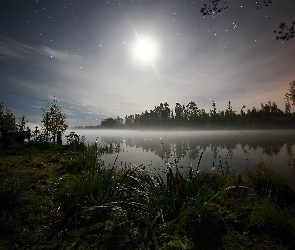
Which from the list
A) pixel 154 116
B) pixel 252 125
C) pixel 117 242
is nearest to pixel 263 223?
pixel 117 242

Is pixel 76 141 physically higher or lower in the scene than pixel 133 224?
higher

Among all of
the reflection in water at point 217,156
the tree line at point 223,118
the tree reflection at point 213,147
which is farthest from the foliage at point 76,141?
the tree line at point 223,118

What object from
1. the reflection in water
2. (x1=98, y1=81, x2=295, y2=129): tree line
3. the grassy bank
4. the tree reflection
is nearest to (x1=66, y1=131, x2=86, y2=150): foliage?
the reflection in water

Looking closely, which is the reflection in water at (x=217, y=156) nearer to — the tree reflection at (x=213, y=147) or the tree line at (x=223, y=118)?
the tree reflection at (x=213, y=147)

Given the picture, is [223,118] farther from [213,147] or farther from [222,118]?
[213,147]

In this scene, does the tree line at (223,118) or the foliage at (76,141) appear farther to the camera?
the tree line at (223,118)

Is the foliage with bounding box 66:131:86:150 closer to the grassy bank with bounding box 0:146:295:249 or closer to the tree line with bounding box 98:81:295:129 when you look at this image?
the grassy bank with bounding box 0:146:295:249

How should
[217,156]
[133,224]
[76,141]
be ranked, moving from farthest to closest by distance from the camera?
1. [76,141]
2. [217,156]
3. [133,224]

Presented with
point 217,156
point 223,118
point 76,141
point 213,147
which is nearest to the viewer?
point 217,156


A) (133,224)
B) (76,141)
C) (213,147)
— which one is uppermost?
(76,141)

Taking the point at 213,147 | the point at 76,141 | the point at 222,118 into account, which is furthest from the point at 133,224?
the point at 222,118

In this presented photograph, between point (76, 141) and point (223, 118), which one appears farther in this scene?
point (223, 118)

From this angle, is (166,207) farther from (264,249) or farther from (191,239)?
(264,249)

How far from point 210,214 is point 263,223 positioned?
2.70 feet
